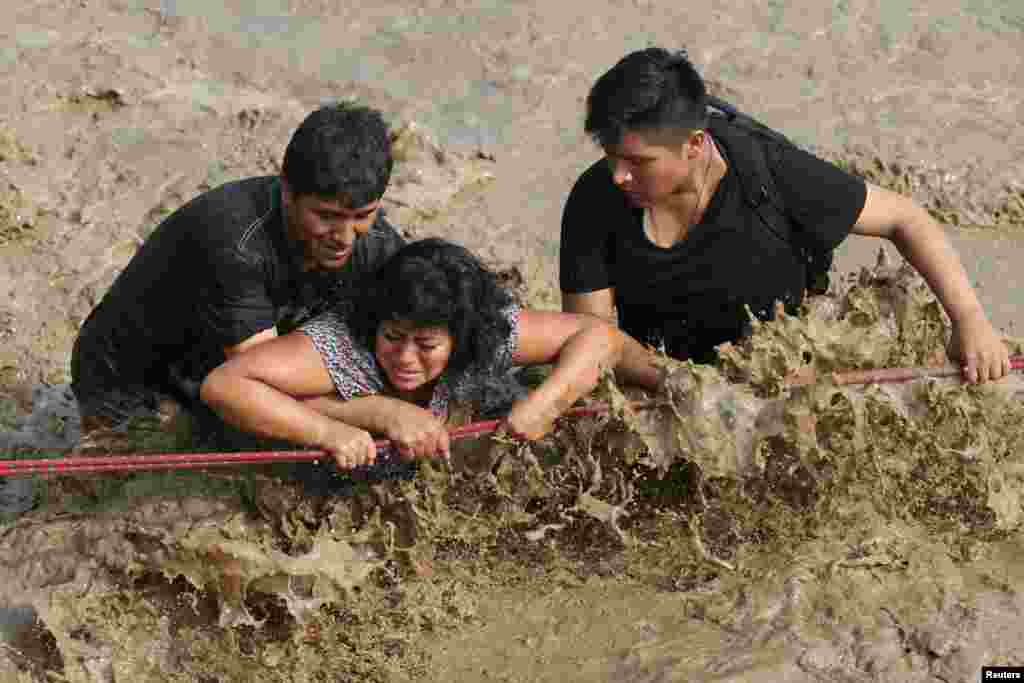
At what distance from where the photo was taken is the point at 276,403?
3.05 metres

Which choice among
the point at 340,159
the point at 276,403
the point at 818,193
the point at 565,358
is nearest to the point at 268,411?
the point at 276,403

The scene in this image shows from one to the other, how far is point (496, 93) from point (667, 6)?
3.12 ft

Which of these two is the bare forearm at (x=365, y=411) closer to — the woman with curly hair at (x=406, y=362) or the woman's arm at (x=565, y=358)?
the woman with curly hair at (x=406, y=362)

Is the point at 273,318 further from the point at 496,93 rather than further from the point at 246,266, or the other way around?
the point at 496,93

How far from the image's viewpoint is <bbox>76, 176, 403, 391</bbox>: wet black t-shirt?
3102 mm

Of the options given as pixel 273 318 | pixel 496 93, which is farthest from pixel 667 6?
pixel 273 318

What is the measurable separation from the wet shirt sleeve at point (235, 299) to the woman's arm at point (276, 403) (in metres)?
0.06

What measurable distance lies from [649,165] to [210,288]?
3.33 ft

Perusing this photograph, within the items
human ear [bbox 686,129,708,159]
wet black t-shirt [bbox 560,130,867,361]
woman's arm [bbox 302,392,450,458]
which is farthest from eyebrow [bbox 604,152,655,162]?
woman's arm [bbox 302,392,450,458]

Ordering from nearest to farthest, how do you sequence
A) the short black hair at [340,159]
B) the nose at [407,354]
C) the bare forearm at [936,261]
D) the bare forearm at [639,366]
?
the short black hair at [340,159], the nose at [407,354], the bare forearm at [936,261], the bare forearm at [639,366]

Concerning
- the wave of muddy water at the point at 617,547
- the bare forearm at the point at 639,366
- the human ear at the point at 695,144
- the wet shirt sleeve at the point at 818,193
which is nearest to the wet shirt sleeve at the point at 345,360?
the wave of muddy water at the point at 617,547

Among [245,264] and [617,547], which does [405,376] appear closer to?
[245,264]

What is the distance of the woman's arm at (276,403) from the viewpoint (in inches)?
120

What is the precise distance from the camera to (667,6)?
20.0 feet
